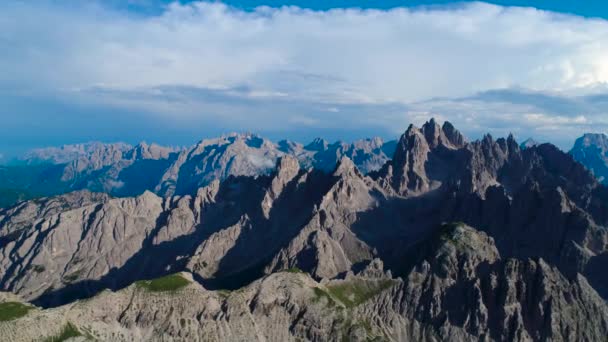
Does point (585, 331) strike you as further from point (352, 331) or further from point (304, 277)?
point (304, 277)

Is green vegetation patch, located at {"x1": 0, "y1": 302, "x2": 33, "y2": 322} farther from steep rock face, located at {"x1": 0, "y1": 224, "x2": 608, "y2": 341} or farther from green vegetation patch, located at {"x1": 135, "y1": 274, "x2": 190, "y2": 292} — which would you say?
green vegetation patch, located at {"x1": 135, "y1": 274, "x2": 190, "y2": 292}

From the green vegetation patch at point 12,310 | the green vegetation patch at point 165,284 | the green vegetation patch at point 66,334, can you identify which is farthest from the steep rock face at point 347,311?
the green vegetation patch at point 12,310

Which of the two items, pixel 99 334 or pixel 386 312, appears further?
pixel 386 312

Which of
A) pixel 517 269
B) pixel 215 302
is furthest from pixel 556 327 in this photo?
pixel 215 302

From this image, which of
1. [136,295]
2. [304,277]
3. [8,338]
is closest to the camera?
[8,338]

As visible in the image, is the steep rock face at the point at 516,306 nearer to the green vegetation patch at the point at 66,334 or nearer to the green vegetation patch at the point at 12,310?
the green vegetation patch at the point at 66,334

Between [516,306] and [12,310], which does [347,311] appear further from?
[12,310]

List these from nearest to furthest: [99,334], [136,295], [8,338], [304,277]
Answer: [8,338], [99,334], [136,295], [304,277]

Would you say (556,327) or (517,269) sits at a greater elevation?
(517,269)
